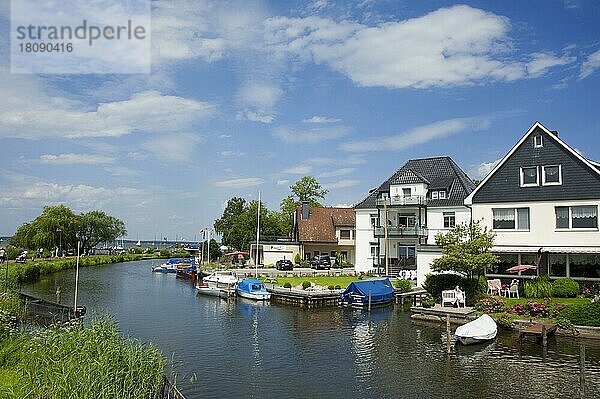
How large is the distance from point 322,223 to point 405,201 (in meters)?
18.7

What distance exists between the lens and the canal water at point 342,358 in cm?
1794

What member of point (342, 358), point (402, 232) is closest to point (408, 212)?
point (402, 232)

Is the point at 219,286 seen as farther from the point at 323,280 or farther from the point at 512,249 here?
the point at 512,249

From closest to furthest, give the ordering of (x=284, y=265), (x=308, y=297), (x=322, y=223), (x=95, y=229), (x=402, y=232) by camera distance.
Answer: (x=308, y=297), (x=402, y=232), (x=284, y=265), (x=322, y=223), (x=95, y=229)

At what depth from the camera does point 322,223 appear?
67.0 meters

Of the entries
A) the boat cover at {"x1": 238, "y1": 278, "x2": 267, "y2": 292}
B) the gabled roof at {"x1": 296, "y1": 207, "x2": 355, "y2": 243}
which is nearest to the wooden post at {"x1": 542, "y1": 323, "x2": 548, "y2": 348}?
the boat cover at {"x1": 238, "y1": 278, "x2": 267, "y2": 292}

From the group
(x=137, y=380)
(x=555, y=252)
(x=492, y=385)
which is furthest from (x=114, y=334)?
(x=555, y=252)

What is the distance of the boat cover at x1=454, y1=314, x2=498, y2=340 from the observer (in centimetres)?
2398

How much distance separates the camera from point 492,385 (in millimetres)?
18250

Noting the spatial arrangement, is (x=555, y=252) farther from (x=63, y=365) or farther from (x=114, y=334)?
(x=63, y=365)

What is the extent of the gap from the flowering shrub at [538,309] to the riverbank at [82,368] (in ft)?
64.8

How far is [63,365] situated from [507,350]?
17994 mm

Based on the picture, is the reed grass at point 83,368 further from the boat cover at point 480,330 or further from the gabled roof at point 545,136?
the gabled roof at point 545,136

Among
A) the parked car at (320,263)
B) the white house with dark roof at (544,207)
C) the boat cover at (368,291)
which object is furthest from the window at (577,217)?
the parked car at (320,263)
